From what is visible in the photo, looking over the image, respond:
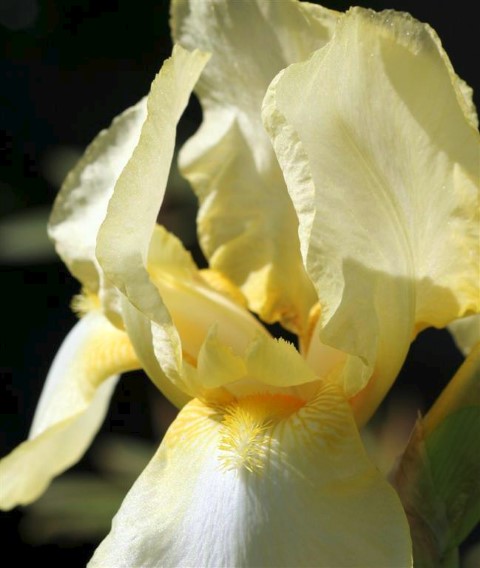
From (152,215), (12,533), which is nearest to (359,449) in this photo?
(152,215)

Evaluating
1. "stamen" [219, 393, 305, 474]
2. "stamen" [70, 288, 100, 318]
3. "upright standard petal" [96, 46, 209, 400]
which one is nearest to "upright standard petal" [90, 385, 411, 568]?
"stamen" [219, 393, 305, 474]

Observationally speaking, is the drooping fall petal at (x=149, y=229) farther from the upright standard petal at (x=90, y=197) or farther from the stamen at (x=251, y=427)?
the upright standard petal at (x=90, y=197)

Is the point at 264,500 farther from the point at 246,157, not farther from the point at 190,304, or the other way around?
the point at 246,157

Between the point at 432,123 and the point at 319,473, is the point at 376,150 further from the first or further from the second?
the point at 319,473

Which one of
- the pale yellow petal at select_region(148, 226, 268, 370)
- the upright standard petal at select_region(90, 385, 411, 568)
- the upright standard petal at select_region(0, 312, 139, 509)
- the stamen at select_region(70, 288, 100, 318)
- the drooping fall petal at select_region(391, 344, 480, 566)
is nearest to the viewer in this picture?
the upright standard petal at select_region(90, 385, 411, 568)

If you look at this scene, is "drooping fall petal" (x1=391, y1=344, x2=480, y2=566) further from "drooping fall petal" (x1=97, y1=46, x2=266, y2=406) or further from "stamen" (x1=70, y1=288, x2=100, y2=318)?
"stamen" (x1=70, y1=288, x2=100, y2=318)

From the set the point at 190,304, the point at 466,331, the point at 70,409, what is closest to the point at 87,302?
the point at 70,409

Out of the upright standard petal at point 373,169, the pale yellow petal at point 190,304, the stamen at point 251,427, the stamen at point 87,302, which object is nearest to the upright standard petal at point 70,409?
the stamen at point 87,302
